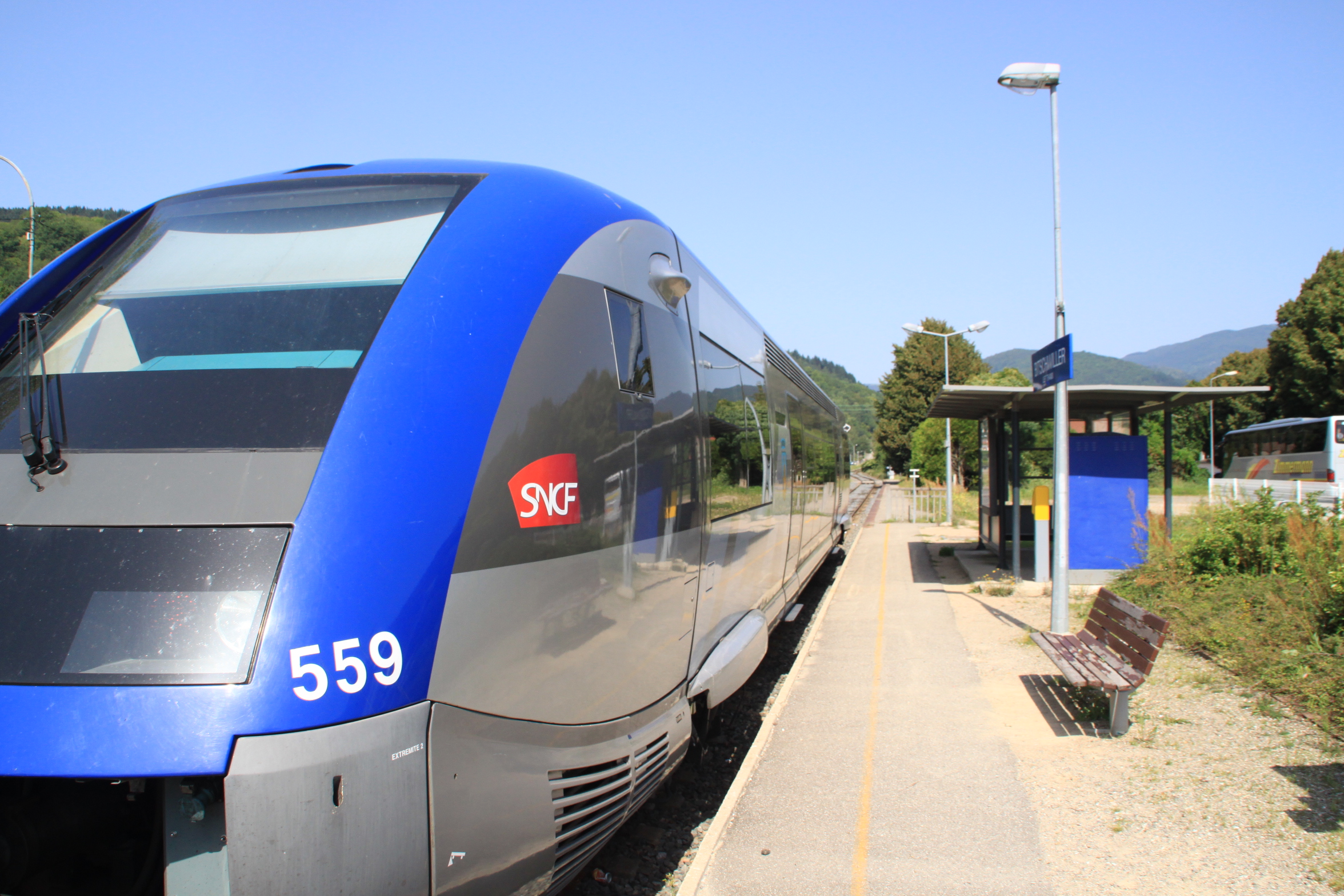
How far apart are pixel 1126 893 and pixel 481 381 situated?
12.2 feet

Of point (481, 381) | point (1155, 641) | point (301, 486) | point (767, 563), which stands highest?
point (481, 381)

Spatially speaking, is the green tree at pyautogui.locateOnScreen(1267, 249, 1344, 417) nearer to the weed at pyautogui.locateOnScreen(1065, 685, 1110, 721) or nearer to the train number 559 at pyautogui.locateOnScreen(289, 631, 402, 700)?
the weed at pyautogui.locateOnScreen(1065, 685, 1110, 721)

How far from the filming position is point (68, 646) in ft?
7.48

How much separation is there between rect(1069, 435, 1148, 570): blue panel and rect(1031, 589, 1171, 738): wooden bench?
5012 millimetres

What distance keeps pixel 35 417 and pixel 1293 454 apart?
35.7 meters

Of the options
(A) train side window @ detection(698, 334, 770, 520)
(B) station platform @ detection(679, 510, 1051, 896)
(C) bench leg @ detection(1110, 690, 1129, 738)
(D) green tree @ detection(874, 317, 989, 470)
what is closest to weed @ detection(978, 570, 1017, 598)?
(B) station platform @ detection(679, 510, 1051, 896)

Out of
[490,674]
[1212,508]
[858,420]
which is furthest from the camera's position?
[858,420]

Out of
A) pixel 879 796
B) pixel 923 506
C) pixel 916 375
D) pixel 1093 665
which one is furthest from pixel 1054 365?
pixel 916 375

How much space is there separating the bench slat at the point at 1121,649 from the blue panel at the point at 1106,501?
5052 millimetres

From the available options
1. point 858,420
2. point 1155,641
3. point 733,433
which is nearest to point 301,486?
point 733,433

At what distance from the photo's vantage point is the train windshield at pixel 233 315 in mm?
2721

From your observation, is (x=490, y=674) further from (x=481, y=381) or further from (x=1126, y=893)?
(x=1126, y=893)

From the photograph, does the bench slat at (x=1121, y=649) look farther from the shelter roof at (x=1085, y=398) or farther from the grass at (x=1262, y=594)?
the shelter roof at (x=1085, y=398)

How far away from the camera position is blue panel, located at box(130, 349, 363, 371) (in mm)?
2836
